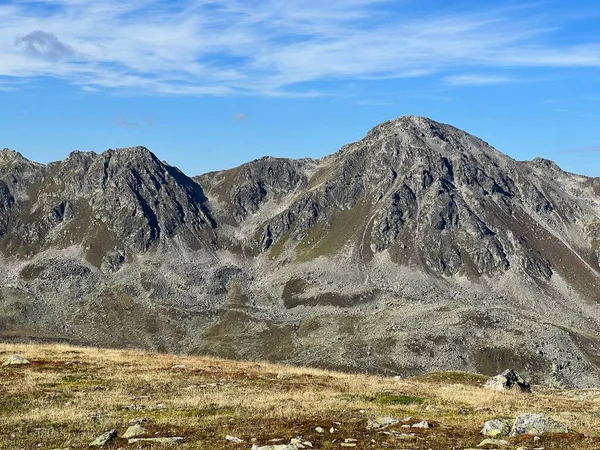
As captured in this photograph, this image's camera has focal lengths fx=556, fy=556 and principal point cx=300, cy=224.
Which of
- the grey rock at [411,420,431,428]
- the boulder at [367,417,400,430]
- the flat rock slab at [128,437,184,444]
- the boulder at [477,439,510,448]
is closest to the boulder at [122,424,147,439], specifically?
the flat rock slab at [128,437,184,444]

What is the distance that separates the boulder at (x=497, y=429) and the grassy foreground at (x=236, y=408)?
1.41 feet

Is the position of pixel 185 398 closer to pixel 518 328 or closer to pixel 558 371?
pixel 558 371

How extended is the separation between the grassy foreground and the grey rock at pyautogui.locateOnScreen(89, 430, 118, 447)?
39 cm

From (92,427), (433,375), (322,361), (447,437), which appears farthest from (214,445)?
(322,361)

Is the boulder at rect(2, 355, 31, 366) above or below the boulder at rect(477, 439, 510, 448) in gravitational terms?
above

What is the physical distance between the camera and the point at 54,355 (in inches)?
1982

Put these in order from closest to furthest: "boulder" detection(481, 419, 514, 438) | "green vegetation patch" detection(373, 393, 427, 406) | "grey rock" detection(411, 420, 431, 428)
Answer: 1. "boulder" detection(481, 419, 514, 438)
2. "grey rock" detection(411, 420, 431, 428)
3. "green vegetation patch" detection(373, 393, 427, 406)

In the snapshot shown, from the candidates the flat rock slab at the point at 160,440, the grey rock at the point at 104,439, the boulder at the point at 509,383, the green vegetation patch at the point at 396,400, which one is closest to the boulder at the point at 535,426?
the green vegetation patch at the point at 396,400

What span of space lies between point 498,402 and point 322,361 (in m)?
147

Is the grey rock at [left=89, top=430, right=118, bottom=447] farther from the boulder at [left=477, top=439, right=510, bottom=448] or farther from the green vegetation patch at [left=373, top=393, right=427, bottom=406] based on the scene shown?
the green vegetation patch at [left=373, top=393, right=427, bottom=406]

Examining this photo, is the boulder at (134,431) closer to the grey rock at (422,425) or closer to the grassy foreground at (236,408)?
the grassy foreground at (236,408)

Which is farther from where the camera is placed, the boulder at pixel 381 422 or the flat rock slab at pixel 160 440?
the boulder at pixel 381 422

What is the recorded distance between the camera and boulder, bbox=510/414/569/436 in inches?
883

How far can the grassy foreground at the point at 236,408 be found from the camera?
69.1ft
